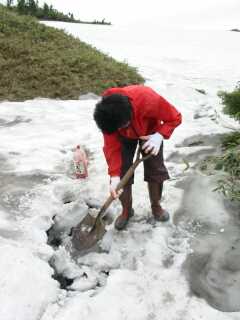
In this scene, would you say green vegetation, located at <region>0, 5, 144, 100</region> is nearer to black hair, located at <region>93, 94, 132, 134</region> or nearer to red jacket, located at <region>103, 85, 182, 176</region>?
red jacket, located at <region>103, 85, 182, 176</region>

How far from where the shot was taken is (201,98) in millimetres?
8164

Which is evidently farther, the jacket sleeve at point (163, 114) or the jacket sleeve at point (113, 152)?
the jacket sleeve at point (113, 152)

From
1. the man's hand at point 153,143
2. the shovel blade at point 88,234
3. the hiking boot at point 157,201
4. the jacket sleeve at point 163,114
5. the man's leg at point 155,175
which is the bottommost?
the shovel blade at point 88,234

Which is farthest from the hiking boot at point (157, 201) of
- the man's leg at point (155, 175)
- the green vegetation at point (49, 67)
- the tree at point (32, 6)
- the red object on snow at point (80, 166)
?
the tree at point (32, 6)

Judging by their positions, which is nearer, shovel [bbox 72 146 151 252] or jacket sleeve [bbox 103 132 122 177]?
jacket sleeve [bbox 103 132 122 177]

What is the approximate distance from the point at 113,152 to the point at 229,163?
4.46 feet

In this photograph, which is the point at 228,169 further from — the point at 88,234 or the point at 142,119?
the point at 88,234

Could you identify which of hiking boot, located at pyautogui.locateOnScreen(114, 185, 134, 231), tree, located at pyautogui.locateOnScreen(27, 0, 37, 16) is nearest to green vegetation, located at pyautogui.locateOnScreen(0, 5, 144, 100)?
hiking boot, located at pyautogui.locateOnScreen(114, 185, 134, 231)

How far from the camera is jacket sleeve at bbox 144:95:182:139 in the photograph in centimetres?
316

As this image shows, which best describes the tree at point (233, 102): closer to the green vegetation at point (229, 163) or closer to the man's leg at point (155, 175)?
the green vegetation at point (229, 163)

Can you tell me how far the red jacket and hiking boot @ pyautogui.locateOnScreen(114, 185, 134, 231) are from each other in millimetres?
322

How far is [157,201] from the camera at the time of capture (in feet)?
12.2

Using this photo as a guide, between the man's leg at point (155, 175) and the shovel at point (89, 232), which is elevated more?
the man's leg at point (155, 175)

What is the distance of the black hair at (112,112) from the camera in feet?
9.11
